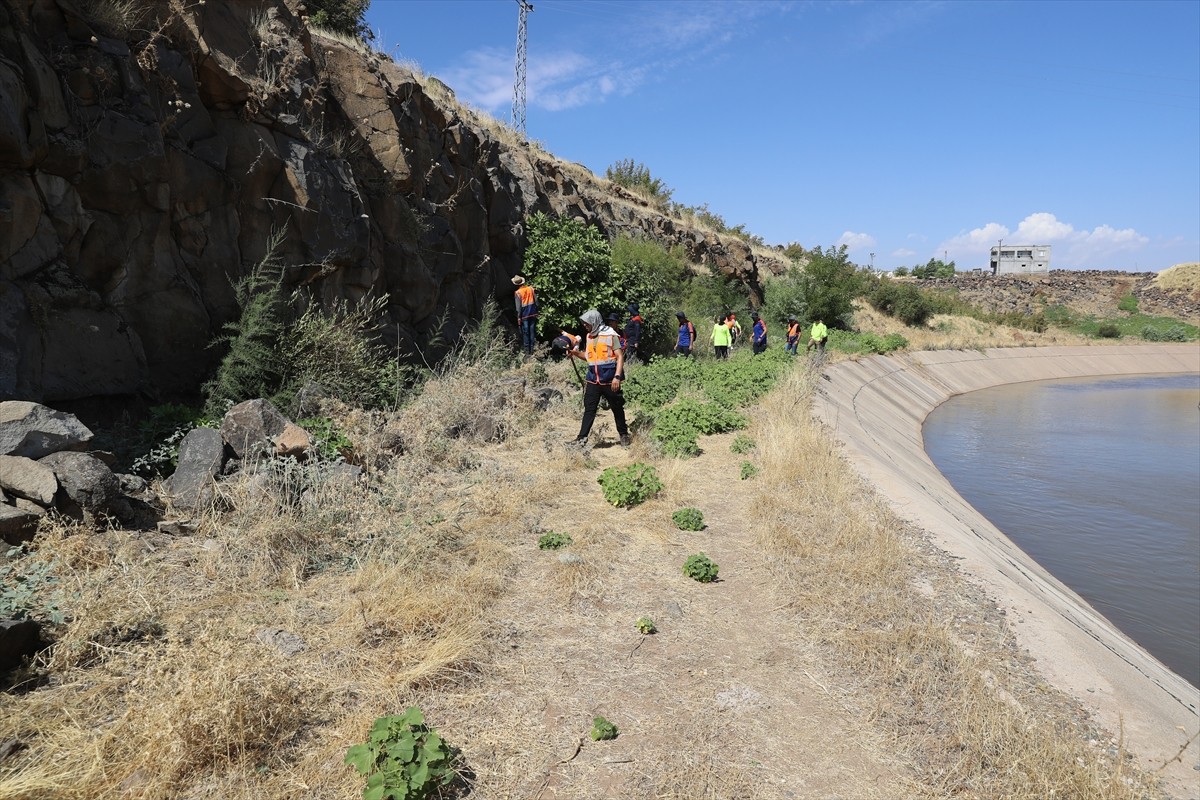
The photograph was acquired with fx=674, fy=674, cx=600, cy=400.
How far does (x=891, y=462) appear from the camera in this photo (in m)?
11.3

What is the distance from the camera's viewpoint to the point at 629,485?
7.35 meters

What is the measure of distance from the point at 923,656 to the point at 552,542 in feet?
10.2

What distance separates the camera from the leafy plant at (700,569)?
226 inches

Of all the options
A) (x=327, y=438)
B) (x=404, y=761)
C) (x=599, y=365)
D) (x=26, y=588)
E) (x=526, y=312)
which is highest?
(x=526, y=312)

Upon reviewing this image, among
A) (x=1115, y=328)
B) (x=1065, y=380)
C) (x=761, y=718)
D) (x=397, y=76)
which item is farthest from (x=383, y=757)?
(x=1115, y=328)

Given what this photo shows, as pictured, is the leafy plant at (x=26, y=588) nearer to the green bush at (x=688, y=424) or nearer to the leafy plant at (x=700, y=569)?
the leafy plant at (x=700, y=569)

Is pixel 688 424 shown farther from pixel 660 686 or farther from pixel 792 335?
pixel 792 335

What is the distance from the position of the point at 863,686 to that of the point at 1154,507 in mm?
11691

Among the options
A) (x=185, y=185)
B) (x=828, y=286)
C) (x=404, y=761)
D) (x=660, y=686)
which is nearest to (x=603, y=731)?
(x=660, y=686)

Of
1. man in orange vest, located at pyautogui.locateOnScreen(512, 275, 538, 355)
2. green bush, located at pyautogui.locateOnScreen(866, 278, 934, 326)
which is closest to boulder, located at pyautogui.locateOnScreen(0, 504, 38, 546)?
man in orange vest, located at pyautogui.locateOnScreen(512, 275, 538, 355)

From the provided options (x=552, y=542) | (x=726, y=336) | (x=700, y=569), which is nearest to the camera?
(x=700, y=569)

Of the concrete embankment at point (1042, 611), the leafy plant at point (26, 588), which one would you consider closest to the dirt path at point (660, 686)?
the concrete embankment at point (1042, 611)

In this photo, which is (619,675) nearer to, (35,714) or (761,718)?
(761,718)

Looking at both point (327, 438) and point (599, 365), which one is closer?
point (327, 438)
